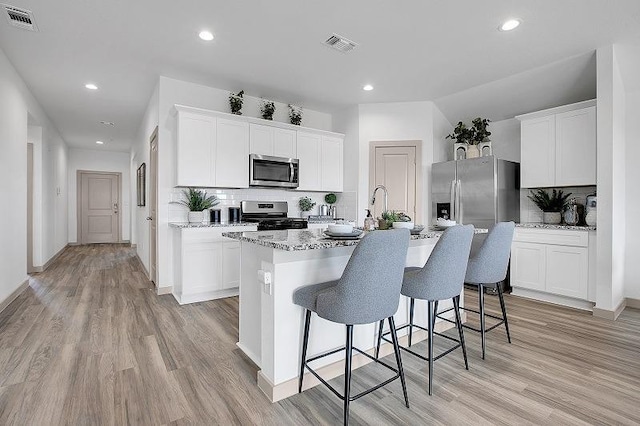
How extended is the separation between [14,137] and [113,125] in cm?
288

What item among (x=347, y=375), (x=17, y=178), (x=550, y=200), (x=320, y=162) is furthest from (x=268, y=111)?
(x=550, y=200)

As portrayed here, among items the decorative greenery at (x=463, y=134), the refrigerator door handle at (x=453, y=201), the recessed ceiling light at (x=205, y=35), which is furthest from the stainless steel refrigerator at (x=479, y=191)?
the recessed ceiling light at (x=205, y=35)

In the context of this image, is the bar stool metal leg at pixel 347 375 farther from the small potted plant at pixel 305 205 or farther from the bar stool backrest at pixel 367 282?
the small potted plant at pixel 305 205

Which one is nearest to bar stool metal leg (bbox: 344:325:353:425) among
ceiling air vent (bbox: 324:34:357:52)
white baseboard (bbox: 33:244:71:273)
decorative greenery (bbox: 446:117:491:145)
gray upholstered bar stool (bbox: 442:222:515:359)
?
gray upholstered bar stool (bbox: 442:222:515:359)

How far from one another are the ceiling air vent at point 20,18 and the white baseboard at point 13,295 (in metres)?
2.73

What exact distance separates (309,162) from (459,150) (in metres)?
2.32

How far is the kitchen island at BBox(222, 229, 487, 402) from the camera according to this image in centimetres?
181

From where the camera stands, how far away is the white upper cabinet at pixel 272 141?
172 inches

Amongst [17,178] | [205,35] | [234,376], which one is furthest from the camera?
[17,178]

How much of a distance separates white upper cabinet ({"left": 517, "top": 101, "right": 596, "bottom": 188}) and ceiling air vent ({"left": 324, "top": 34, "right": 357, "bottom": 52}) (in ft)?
8.10

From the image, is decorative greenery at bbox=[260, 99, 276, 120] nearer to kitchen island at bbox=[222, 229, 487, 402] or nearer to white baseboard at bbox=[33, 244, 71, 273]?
kitchen island at bbox=[222, 229, 487, 402]

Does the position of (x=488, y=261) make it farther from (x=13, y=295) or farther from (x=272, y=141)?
(x=13, y=295)

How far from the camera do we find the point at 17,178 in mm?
3922

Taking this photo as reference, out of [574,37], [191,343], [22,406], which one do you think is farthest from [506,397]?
[574,37]
